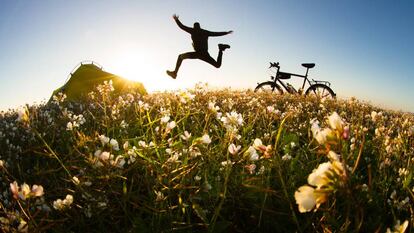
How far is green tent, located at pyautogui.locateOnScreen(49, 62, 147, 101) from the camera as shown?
613 inches

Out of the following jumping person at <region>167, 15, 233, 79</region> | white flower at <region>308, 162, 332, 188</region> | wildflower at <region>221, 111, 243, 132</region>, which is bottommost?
wildflower at <region>221, 111, 243, 132</region>

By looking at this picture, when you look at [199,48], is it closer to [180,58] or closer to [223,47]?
[180,58]

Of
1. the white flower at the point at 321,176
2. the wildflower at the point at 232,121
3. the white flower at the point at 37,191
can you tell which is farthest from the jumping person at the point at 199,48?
the white flower at the point at 321,176

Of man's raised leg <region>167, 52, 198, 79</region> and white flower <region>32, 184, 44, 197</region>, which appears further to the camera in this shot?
man's raised leg <region>167, 52, 198, 79</region>

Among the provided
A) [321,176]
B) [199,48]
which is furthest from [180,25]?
[321,176]

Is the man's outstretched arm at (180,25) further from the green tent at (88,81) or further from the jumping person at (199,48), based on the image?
the green tent at (88,81)

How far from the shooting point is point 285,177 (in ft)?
10.3

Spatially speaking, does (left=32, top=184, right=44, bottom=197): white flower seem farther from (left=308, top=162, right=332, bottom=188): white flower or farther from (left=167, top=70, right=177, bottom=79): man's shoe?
(left=167, top=70, right=177, bottom=79): man's shoe

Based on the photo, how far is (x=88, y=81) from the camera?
16359 millimetres

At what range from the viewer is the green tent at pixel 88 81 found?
15.6m

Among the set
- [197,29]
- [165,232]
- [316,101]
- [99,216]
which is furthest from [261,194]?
[197,29]

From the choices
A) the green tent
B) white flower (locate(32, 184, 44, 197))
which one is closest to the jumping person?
the green tent

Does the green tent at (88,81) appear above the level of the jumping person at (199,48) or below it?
below

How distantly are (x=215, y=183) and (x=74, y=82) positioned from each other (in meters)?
14.9
